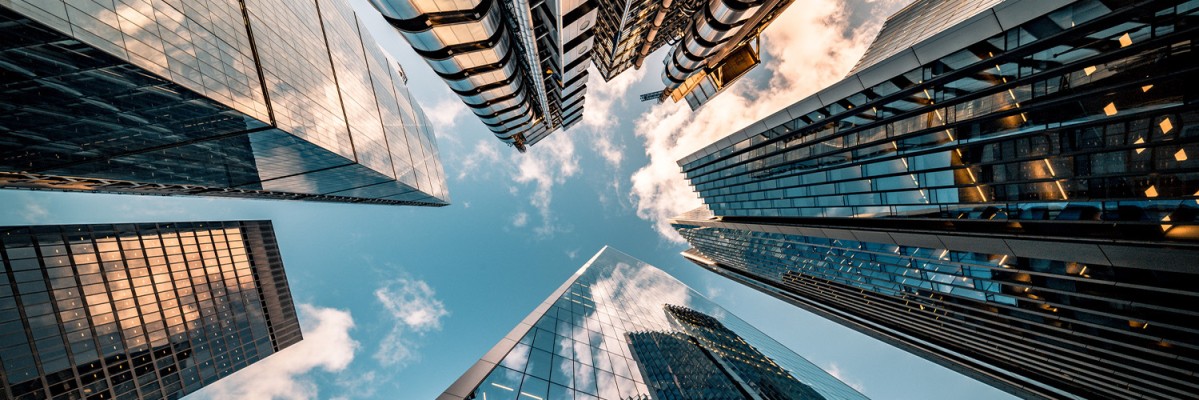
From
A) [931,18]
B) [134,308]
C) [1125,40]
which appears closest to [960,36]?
[1125,40]

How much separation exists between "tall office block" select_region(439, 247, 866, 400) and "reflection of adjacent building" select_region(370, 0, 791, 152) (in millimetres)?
16340

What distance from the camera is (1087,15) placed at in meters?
10.2

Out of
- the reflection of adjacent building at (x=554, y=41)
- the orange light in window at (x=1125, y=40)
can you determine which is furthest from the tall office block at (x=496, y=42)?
the orange light in window at (x=1125, y=40)

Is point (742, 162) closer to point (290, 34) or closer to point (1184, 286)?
point (1184, 286)

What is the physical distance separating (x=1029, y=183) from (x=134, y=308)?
9535 cm

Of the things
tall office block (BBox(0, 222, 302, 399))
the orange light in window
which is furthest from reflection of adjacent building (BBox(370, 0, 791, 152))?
tall office block (BBox(0, 222, 302, 399))

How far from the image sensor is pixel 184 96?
13070 mm

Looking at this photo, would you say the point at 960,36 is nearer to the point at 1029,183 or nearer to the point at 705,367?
the point at 1029,183

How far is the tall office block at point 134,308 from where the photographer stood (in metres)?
38.8

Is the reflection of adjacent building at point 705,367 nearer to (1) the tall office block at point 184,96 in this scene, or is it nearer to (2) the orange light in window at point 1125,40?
(2) the orange light in window at point 1125,40

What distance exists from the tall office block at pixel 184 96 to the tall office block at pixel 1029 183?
1135 inches

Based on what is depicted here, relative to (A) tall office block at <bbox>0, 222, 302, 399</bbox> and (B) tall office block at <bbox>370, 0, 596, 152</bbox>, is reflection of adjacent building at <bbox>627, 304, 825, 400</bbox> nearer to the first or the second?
(B) tall office block at <bbox>370, 0, 596, 152</bbox>

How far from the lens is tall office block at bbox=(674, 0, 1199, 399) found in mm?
10391

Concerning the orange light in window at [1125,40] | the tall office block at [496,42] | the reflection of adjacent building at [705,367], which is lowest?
the reflection of adjacent building at [705,367]
